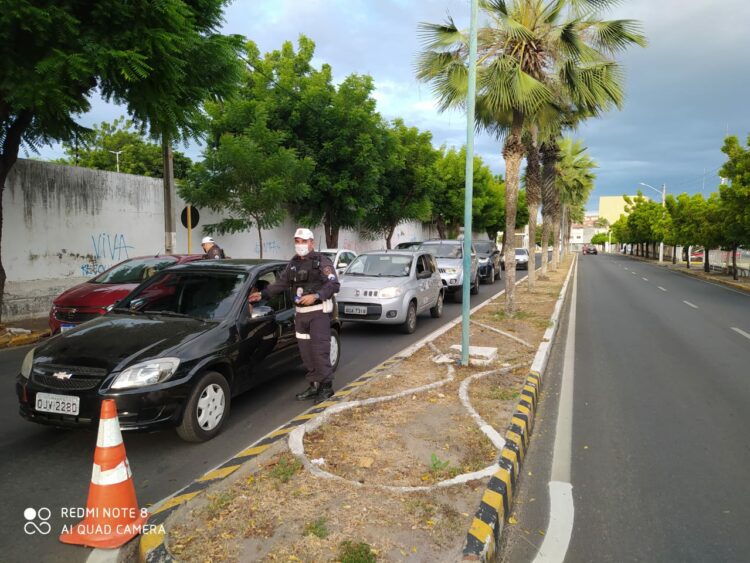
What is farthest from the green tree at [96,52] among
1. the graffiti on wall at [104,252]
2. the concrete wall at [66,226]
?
the graffiti on wall at [104,252]

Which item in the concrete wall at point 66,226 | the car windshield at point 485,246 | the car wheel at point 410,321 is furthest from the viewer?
the car windshield at point 485,246

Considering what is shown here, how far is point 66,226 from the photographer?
39.1ft

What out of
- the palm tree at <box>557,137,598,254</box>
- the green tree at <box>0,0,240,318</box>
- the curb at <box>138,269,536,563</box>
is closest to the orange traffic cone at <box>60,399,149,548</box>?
the curb at <box>138,269,536,563</box>

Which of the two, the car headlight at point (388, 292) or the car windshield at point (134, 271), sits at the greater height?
the car windshield at point (134, 271)

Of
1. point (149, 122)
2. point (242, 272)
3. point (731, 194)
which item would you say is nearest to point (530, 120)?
point (149, 122)

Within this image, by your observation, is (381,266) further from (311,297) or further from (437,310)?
(311,297)

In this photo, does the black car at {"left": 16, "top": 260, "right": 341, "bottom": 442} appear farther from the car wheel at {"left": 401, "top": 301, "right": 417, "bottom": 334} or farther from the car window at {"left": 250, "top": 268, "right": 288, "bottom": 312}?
the car wheel at {"left": 401, "top": 301, "right": 417, "bottom": 334}

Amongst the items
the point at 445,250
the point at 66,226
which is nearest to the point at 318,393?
the point at 66,226

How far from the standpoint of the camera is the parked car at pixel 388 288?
966 cm

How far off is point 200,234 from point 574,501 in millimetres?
14608

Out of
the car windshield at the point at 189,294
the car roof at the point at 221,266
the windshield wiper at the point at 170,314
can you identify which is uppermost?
the car roof at the point at 221,266

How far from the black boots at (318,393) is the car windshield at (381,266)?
202 inches

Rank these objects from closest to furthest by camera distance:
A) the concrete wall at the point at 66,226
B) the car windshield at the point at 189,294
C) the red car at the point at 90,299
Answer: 1. the car windshield at the point at 189,294
2. the red car at the point at 90,299
3. the concrete wall at the point at 66,226

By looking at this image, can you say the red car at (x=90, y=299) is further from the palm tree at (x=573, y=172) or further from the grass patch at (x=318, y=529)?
the palm tree at (x=573, y=172)
